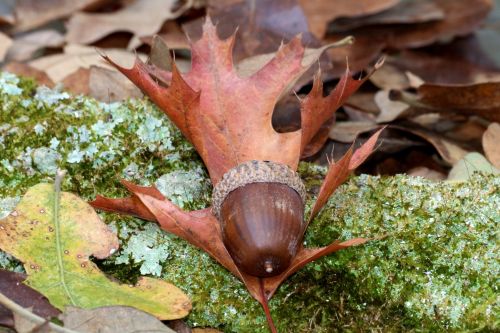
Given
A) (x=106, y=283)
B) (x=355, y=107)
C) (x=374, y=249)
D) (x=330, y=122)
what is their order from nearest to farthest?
(x=106, y=283) → (x=374, y=249) → (x=330, y=122) → (x=355, y=107)

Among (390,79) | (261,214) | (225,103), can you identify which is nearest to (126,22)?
(390,79)

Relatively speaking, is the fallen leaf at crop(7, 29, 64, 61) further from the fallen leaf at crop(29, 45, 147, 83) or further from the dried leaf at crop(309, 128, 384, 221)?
the dried leaf at crop(309, 128, 384, 221)

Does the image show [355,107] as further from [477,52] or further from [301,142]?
[477,52]

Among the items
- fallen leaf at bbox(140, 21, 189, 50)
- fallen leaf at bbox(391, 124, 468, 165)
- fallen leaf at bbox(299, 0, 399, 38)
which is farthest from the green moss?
fallen leaf at bbox(299, 0, 399, 38)

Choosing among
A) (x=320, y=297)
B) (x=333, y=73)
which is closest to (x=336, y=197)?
(x=320, y=297)

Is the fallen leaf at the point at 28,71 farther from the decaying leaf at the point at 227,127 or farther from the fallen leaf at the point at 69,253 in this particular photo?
the fallen leaf at the point at 69,253
